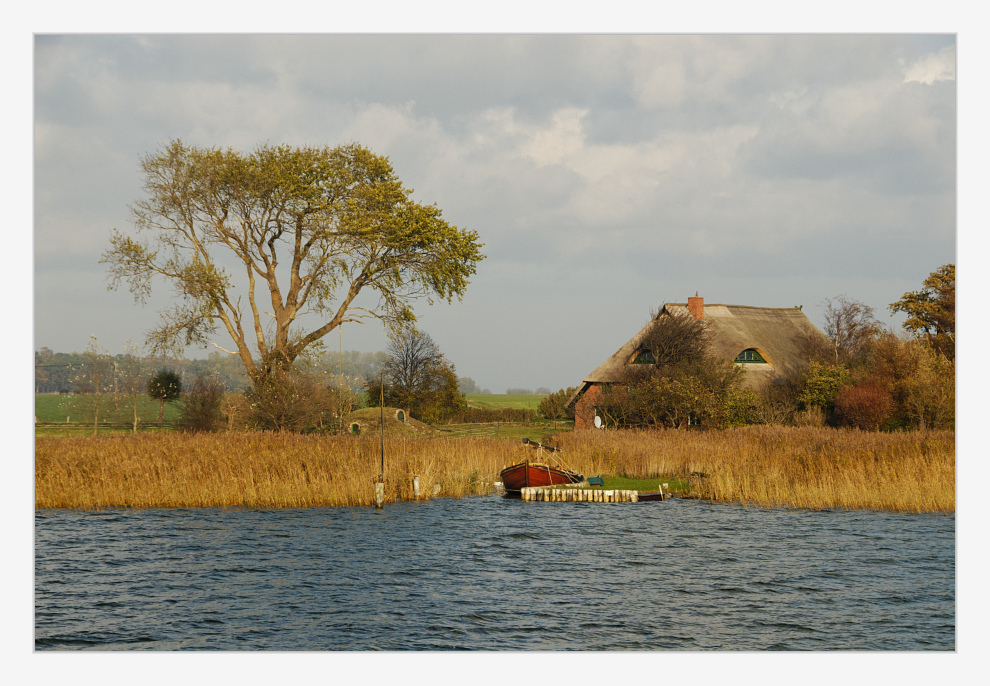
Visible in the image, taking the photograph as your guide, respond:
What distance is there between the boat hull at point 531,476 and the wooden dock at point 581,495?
28 centimetres

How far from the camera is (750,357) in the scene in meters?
47.1

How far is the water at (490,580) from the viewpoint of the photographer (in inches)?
446

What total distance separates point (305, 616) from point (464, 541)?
6.18 meters

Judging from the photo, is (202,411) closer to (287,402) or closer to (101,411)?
(287,402)

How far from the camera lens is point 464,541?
59.3 ft

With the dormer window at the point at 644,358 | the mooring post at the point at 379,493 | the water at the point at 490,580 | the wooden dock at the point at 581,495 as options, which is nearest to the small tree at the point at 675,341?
the dormer window at the point at 644,358

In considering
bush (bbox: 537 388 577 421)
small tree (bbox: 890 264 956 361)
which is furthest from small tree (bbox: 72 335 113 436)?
small tree (bbox: 890 264 956 361)

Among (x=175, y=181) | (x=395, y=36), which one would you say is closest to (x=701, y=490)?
(x=395, y=36)

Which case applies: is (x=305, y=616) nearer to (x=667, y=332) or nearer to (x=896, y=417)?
(x=896, y=417)

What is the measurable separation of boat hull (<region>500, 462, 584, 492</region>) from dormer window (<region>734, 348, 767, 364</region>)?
24.0 metres

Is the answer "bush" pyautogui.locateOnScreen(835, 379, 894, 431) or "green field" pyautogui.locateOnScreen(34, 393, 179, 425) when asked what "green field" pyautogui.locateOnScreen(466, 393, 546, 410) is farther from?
"bush" pyautogui.locateOnScreen(835, 379, 894, 431)

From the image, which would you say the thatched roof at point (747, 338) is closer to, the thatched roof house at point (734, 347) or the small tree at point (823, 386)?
the thatched roof house at point (734, 347)

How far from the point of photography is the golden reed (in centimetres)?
2075

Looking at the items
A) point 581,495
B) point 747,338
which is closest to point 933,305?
point 747,338
